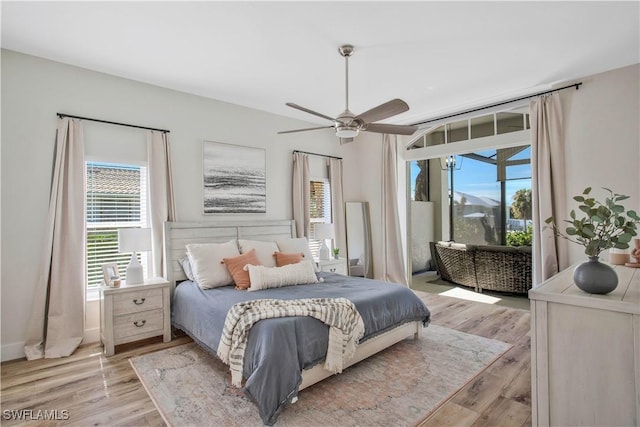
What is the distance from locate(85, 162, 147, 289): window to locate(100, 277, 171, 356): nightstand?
40cm

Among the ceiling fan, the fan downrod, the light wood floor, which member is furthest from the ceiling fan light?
the light wood floor

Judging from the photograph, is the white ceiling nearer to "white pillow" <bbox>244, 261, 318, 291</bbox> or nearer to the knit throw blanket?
"white pillow" <bbox>244, 261, 318, 291</bbox>

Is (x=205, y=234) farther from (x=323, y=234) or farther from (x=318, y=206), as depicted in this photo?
(x=318, y=206)

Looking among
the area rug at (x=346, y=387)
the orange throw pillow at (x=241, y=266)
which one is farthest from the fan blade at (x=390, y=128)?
the area rug at (x=346, y=387)

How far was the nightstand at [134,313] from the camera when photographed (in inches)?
123

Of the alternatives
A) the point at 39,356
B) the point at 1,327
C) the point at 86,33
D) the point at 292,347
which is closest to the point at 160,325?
the point at 39,356

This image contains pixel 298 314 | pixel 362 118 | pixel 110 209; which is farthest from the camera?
pixel 110 209

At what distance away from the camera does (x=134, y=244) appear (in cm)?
331

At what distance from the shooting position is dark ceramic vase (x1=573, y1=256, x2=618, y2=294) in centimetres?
160

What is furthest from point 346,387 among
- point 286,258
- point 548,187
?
point 548,187

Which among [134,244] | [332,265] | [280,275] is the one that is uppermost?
[134,244]

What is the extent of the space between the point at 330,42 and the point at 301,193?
8.23ft

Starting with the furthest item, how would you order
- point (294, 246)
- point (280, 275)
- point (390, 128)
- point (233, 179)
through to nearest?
point (233, 179)
point (294, 246)
point (280, 275)
point (390, 128)

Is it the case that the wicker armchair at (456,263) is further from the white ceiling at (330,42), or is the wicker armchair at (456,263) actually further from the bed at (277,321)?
the white ceiling at (330,42)
